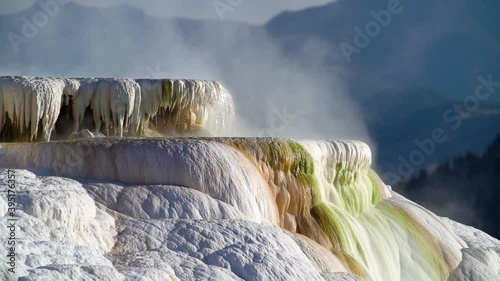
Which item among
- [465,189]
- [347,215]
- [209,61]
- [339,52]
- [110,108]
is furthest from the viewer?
[209,61]

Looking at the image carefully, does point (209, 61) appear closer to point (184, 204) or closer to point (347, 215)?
point (347, 215)

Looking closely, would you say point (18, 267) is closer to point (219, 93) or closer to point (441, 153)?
point (219, 93)

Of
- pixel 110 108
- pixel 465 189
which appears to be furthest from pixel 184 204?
pixel 465 189

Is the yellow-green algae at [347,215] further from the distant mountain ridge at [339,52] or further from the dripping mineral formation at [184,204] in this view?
the distant mountain ridge at [339,52]

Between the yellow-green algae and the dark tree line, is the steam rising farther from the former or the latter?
the yellow-green algae

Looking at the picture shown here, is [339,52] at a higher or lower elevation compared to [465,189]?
higher

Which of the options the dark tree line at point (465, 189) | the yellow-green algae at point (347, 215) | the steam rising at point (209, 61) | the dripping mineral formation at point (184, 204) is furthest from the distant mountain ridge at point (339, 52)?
the yellow-green algae at point (347, 215)

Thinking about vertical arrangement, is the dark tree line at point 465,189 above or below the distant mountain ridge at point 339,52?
below

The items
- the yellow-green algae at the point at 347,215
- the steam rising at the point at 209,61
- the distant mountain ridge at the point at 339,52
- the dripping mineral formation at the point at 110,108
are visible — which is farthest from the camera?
the distant mountain ridge at the point at 339,52
